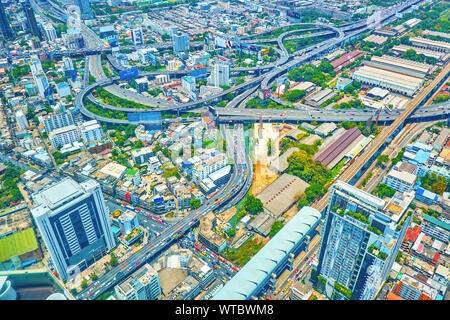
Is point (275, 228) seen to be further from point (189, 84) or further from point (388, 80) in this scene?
point (388, 80)

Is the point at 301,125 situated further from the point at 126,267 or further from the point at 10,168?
the point at 10,168

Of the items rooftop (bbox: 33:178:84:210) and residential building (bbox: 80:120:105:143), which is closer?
rooftop (bbox: 33:178:84:210)

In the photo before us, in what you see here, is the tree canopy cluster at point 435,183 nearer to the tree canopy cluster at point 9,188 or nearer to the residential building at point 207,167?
the residential building at point 207,167

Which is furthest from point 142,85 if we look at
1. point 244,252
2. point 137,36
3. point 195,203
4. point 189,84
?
point 244,252

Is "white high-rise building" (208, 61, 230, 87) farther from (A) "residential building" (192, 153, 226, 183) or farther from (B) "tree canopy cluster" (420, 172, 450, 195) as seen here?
(B) "tree canopy cluster" (420, 172, 450, 195)

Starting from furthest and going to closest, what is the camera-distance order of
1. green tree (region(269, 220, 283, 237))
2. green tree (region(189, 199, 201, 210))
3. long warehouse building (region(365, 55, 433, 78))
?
long warehouse building (region(365, 55, 433, 78))
green tree (region(189, 199, 201, 210))
green tree (region(269, 220, 283, 237))

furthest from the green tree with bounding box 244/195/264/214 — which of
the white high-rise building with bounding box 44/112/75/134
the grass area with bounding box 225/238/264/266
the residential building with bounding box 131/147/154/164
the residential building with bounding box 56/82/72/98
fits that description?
the residential building with bounding box 56/82/72/98
